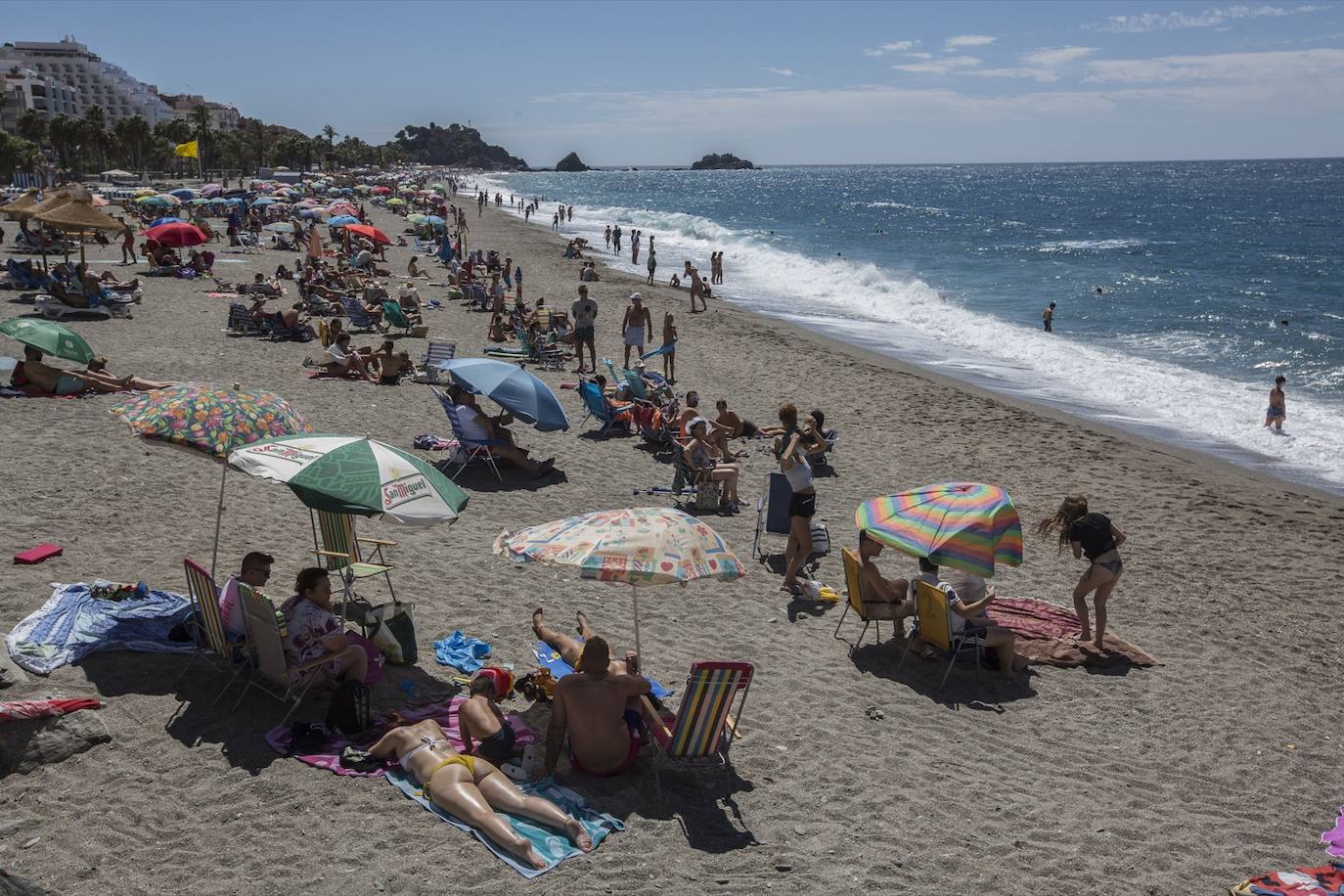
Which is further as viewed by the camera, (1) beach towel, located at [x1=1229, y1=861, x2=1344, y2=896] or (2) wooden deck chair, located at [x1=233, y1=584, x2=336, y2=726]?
(2) wooden deck chair, located at [x1=233, y1=584, x2=336, y2=726]

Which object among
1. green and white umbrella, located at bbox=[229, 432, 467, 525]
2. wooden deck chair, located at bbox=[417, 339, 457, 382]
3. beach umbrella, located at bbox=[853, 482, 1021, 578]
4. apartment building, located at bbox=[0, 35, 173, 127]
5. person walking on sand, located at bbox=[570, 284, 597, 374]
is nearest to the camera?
green and white umbrella, located at bbox=[229, 432, 467, 525]

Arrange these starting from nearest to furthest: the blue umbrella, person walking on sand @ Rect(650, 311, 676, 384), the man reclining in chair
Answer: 1. the blue umbrella
2. the man reclining in chair
3. person walking on sand @ Rect(650, 311, 676, 384)

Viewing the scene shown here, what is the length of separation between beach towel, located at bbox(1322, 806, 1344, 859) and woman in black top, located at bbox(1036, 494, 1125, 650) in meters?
2.22

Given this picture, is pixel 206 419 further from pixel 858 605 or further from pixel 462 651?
pixel 858 605

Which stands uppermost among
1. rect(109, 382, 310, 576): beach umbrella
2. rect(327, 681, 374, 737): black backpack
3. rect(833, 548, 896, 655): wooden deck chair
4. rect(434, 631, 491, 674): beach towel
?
rect(109, 382, 310, 576): beach umbrella

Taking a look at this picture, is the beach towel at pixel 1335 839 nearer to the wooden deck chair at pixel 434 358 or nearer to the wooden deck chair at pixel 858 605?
the wooden deck chair at pixel 858 605

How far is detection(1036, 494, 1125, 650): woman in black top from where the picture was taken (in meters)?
7.20

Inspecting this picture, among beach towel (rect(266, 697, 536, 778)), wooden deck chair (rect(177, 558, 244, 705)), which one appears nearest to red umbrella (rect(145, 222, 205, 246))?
wooden deck chair (rect(177, 558, 244, 705))

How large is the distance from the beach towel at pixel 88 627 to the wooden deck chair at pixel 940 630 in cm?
465

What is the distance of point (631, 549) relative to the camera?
5172 mm

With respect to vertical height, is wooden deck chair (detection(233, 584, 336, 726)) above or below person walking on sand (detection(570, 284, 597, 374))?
below

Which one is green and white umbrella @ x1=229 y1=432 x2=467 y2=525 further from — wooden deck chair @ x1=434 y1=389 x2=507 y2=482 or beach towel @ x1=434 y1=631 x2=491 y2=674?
wooden deck chair @ x1=434 y1=389 x2=507 y2=482

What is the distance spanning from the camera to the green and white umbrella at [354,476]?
5.23 meters

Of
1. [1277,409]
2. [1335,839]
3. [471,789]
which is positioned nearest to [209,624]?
[471,789]
